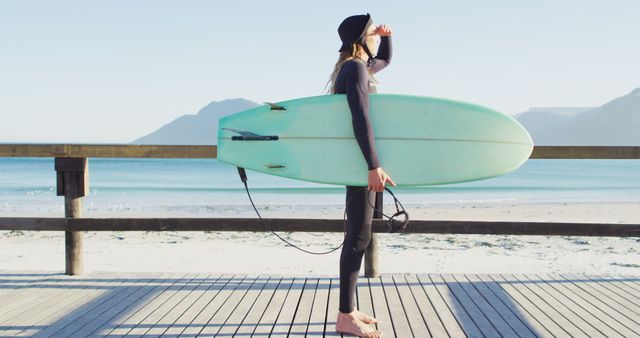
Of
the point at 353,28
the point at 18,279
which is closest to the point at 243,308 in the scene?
the point at 353,28

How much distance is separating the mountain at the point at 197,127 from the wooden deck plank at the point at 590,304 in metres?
107

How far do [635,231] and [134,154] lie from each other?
3160 mm

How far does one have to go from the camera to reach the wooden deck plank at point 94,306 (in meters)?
2.74

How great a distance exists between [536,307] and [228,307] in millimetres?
1687

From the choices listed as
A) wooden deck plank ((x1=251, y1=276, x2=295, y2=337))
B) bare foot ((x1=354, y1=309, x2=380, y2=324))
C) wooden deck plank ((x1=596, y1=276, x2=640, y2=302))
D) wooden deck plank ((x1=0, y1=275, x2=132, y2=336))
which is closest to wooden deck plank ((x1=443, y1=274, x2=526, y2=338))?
bare foot ((x1=354, y1=309, x2=380, y2=324))

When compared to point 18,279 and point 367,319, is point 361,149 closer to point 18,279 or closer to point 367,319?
point 367,319

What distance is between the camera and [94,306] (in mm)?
3148

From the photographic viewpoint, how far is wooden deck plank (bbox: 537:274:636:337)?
2779 mm

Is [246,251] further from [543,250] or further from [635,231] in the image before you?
[635,231]

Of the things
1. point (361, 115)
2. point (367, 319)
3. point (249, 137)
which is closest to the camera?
point (361, 115)

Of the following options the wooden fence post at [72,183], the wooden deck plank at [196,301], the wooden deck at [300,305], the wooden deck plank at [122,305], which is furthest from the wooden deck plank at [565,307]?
the wooden fence post at [72,183]

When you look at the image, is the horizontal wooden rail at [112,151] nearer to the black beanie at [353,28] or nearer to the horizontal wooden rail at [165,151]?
the horizontal wooden rail at [165,151]

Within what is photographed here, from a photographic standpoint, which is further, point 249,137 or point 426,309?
point 426,309

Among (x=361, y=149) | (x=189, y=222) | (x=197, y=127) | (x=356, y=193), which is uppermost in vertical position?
(x=361, y=149)
